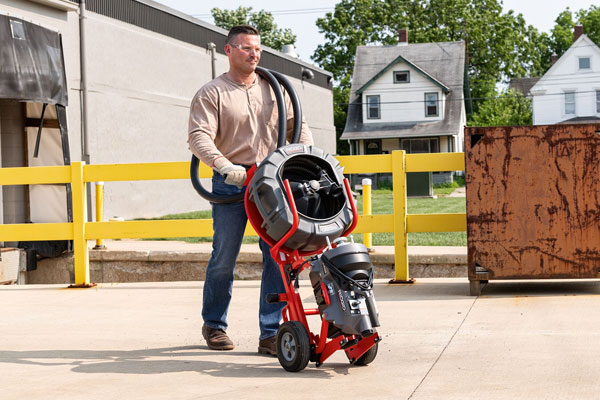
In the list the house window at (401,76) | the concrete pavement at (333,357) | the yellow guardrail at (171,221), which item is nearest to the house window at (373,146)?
the house window at (401,76)

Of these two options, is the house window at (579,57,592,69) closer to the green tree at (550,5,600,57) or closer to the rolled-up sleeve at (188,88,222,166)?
the green tree at (550,5,600,57)

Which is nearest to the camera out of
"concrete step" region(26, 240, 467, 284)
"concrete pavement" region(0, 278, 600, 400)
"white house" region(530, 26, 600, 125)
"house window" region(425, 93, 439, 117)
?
"concrete pavement" region(0, 278, 600, 400)

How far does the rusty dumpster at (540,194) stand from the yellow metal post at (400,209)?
103 cm

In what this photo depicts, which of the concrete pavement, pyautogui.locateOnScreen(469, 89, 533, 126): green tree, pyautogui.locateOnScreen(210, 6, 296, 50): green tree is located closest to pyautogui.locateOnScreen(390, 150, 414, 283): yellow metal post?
the concrete pavement

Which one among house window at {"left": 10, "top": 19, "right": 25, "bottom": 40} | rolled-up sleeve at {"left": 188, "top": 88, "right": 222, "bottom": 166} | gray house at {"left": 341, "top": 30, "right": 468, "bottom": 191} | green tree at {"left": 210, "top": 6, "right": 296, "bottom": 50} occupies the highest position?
green tree at {"left": 210, "top": 6, "right": 296, "bottom": 50}

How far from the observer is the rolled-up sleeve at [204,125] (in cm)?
468

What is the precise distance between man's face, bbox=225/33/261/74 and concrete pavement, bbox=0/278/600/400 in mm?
1628

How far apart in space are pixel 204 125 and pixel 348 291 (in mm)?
1352

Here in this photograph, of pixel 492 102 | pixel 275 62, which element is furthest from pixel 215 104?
pixel 492 102

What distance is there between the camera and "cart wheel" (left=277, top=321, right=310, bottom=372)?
13.8ft

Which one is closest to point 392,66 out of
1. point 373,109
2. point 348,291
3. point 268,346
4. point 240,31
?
point 373,109

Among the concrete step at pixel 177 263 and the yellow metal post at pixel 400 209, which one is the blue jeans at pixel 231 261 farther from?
the concrete step at pixel 177 263

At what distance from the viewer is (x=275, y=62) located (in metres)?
34.3

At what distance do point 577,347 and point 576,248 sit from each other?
2.07 m
